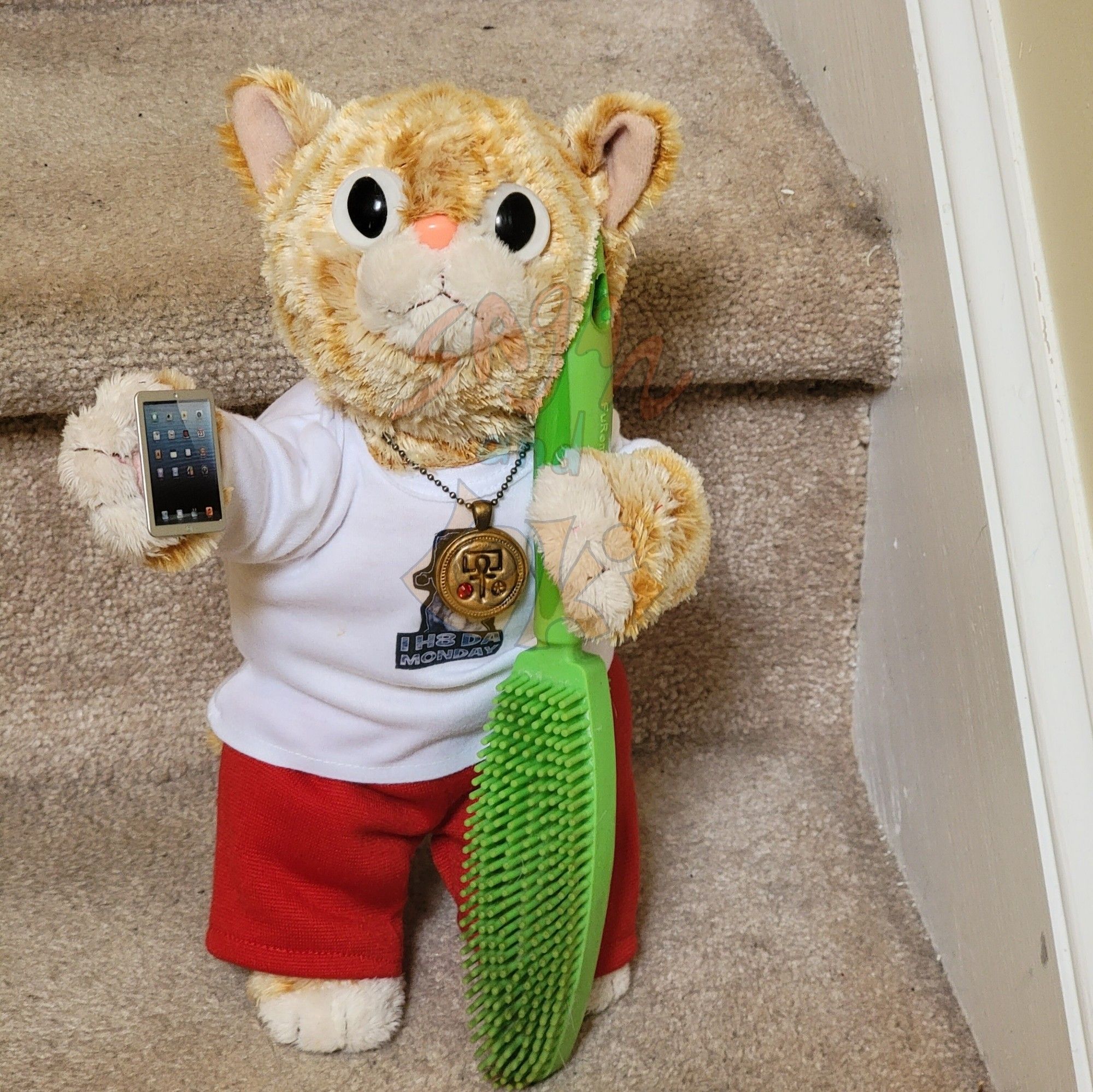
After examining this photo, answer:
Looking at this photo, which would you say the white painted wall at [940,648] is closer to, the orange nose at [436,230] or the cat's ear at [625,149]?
the cat's ear at [625,149]

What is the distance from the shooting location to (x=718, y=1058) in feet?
2.09

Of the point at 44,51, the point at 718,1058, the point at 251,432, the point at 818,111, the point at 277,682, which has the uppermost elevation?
the point at 44,51

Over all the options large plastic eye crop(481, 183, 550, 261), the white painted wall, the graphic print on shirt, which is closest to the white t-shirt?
the graphic print on shirt

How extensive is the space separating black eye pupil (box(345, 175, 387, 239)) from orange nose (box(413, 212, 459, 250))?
18 mm

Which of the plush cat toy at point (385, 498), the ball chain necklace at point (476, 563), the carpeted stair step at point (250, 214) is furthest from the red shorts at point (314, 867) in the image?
the carpeted stair step at point (250, 214)

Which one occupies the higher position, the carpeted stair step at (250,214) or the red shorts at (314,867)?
the carpeted stair step at (250,214)

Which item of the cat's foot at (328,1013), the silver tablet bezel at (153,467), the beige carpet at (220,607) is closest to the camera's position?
the silver tablet bezel at (153,467)

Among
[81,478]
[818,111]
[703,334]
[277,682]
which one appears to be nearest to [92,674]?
[277,682]

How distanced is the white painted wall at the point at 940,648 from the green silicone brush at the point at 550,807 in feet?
0.66

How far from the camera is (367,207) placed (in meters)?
0.53

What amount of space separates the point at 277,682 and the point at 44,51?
61 cm

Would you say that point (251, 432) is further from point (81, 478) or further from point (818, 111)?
point (818, 111)

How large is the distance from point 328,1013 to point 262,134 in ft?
1.47

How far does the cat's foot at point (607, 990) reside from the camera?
665 mm
